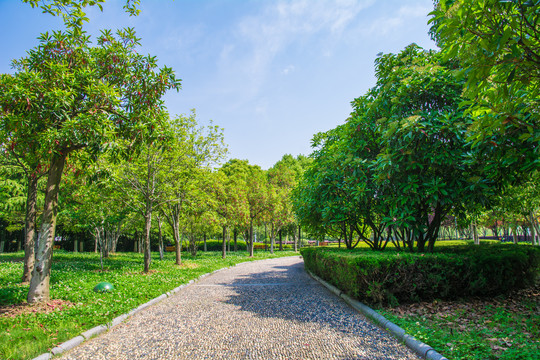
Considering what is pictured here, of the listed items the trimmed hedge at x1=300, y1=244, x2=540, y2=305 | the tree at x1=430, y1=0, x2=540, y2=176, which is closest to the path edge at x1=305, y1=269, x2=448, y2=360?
the trimmed hedge at x1=300, y1=244, x2=540, y2=305

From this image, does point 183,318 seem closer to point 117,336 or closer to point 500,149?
point 117,336

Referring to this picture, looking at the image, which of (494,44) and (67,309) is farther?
(67,309)

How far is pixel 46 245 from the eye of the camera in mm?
5969

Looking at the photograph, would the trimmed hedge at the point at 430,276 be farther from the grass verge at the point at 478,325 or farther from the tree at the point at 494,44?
the tree at the point at 494,44

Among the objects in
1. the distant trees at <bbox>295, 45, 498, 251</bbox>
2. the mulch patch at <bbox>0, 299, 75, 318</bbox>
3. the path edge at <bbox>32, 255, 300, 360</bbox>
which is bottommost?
the path edge at <bbox>32, 255, 300, 360</bbox>

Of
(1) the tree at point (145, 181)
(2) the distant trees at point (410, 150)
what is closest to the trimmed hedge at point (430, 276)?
(2) the distant trees at point (410, 150)

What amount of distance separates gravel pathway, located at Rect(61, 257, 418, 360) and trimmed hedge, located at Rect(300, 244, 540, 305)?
2.40 feet

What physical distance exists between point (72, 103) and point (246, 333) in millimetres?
5598

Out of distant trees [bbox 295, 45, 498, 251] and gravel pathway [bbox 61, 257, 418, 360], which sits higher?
distant trees [bbox 295, 45, 498, 251]

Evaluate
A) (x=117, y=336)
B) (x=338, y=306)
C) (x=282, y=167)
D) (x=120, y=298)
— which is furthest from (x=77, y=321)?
(x=282, y=167)

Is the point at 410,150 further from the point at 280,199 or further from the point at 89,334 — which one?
the point at 280,199

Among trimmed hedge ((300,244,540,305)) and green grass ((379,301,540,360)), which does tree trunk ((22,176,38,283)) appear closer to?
trimmed hedge ((300,244,540,305))

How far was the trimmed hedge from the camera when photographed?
5918mm

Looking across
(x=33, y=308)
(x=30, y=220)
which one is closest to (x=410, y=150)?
(x=33, y=308)
